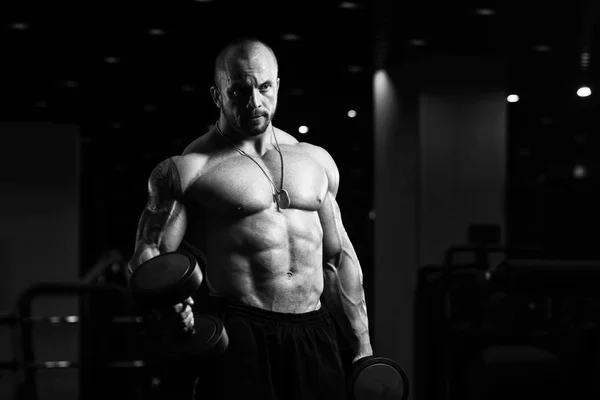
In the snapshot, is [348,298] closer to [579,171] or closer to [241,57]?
[241,57]

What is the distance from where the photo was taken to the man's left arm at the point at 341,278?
5.37ft

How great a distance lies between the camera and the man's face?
1.50m

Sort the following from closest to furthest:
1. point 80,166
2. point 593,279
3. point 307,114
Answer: point 307,114 < point 593,279 < point 80,166

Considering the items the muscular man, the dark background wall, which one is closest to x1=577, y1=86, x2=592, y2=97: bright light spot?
the dark background wall

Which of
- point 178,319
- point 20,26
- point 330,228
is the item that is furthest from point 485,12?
point 178,319

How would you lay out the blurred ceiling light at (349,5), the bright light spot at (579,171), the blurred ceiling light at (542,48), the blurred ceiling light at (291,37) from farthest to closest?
1. the bright light spot at (579,171)
2. the blurred ceiling light at (542,48)
3. the blurred ceiling light at (291,37)
4. the blurred ceiling light at (349,5)

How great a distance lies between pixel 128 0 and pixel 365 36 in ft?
4.52

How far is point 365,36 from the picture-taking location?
4.77 m

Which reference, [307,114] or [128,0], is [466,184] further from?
[307,114]

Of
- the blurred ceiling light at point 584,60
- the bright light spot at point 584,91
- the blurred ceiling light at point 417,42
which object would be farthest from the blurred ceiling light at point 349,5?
the bright light spot at point 584,91

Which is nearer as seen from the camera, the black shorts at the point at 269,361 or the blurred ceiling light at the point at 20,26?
the black shorts at the point at 269,361

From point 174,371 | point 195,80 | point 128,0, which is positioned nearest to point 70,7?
point 128,0

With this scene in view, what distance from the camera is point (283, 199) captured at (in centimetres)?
156

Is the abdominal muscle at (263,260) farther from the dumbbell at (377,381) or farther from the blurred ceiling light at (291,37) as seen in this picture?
the blurred ceiling light at (291,37)
